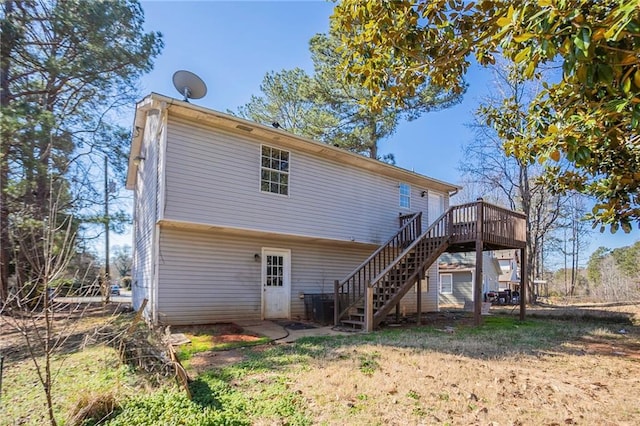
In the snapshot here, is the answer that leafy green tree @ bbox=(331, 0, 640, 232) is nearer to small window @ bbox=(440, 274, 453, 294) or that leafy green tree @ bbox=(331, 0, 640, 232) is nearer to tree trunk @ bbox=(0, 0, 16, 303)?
tree trunk @ bbox=(0, 0, 16, 303)

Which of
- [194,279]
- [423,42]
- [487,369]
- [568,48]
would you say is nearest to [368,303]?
[487,369]

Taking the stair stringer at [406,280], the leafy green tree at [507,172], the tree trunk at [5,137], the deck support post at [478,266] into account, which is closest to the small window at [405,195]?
the stair stringer at [406,280]

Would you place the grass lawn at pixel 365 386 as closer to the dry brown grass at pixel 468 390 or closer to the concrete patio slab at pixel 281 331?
the dry brown grass at pixel 468 390

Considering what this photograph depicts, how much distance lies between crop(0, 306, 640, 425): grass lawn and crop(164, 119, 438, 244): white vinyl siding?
10.5ft

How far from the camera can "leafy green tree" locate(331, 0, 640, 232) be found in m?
2.67

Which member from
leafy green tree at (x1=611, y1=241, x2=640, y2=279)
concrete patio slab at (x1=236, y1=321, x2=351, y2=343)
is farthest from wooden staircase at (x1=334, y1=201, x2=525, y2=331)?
leafy green tree at (x1=611, y1=241, x2=640, y2=279)

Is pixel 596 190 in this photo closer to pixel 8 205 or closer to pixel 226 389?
pixel 226 389

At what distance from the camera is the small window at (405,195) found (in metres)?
13.6

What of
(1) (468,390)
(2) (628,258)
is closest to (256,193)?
(1) (468,390)

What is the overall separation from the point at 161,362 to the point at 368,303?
5042 millimetres

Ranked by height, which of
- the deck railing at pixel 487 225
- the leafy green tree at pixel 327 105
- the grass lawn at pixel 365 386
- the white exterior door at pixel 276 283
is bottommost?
the grass lawn at pixel 365 386

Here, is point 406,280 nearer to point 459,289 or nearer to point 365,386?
point 365,386

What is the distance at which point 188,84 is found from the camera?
941cm

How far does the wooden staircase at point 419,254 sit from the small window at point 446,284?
12.1 meters
